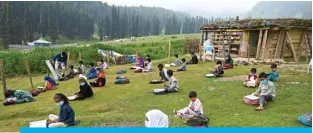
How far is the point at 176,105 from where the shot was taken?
38.4 ft

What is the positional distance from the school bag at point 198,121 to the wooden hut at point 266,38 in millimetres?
14768

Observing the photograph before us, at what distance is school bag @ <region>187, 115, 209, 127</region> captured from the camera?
8.97 metres

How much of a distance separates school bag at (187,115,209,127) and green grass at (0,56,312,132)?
19cm

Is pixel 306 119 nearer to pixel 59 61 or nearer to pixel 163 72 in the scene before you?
pixel 163 72

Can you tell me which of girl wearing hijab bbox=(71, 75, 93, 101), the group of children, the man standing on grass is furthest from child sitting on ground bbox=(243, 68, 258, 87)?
the man standing on grass

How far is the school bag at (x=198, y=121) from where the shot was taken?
353 inches

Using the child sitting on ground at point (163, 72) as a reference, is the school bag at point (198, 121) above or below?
below

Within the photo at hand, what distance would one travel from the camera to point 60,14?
91.4 metres

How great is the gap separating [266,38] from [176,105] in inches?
550

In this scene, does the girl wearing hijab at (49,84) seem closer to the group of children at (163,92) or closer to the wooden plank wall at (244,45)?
the group of children at (163,92)

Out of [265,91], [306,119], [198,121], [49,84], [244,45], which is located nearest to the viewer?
[306,119]

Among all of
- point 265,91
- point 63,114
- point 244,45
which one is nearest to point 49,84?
point 63,114

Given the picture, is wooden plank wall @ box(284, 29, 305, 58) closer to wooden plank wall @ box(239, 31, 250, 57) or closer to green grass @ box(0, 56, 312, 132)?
wooden plank wall @ box(239, 31, 250, 57)

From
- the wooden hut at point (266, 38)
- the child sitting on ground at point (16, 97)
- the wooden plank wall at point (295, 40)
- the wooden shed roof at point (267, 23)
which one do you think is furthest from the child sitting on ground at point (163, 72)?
the wooden plank wall at point (295, 40)
